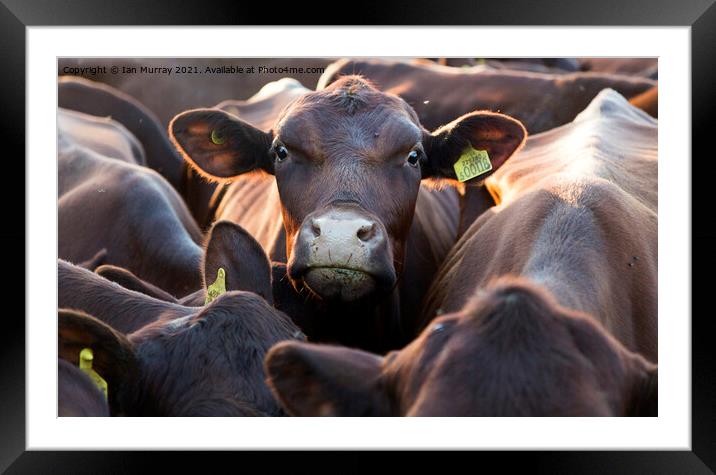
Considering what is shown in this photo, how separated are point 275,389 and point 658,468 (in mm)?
1395

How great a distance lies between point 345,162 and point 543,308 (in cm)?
183

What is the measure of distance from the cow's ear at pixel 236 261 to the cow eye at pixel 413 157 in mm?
837

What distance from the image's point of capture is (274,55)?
405cm

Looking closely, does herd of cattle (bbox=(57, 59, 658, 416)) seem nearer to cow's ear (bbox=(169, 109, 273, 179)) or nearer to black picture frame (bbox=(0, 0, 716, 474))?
cow's ear (bbox=(169, 109, 273, 179))

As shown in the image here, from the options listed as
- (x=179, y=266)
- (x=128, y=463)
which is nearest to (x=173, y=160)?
(x=179, y=266)

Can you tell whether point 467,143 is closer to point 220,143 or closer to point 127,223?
point 220,143

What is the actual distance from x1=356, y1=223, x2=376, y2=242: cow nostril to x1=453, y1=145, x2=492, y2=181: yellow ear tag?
3.23 feet

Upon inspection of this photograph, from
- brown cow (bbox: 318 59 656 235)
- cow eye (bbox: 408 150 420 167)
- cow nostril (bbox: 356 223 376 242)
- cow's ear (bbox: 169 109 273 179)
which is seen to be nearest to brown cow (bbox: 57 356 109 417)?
cow nostril (bbox: 356 223 376 242)

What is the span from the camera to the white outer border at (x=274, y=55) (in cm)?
334

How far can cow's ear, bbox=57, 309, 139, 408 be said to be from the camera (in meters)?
3.26

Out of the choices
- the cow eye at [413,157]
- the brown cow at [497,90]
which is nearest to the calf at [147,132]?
the brown cow at [497,90]

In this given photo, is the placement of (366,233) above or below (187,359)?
above

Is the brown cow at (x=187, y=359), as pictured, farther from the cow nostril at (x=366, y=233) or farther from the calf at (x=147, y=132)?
the calf at (x=147, y=132)

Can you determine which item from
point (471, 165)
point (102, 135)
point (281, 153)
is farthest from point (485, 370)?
point (102, 135)
